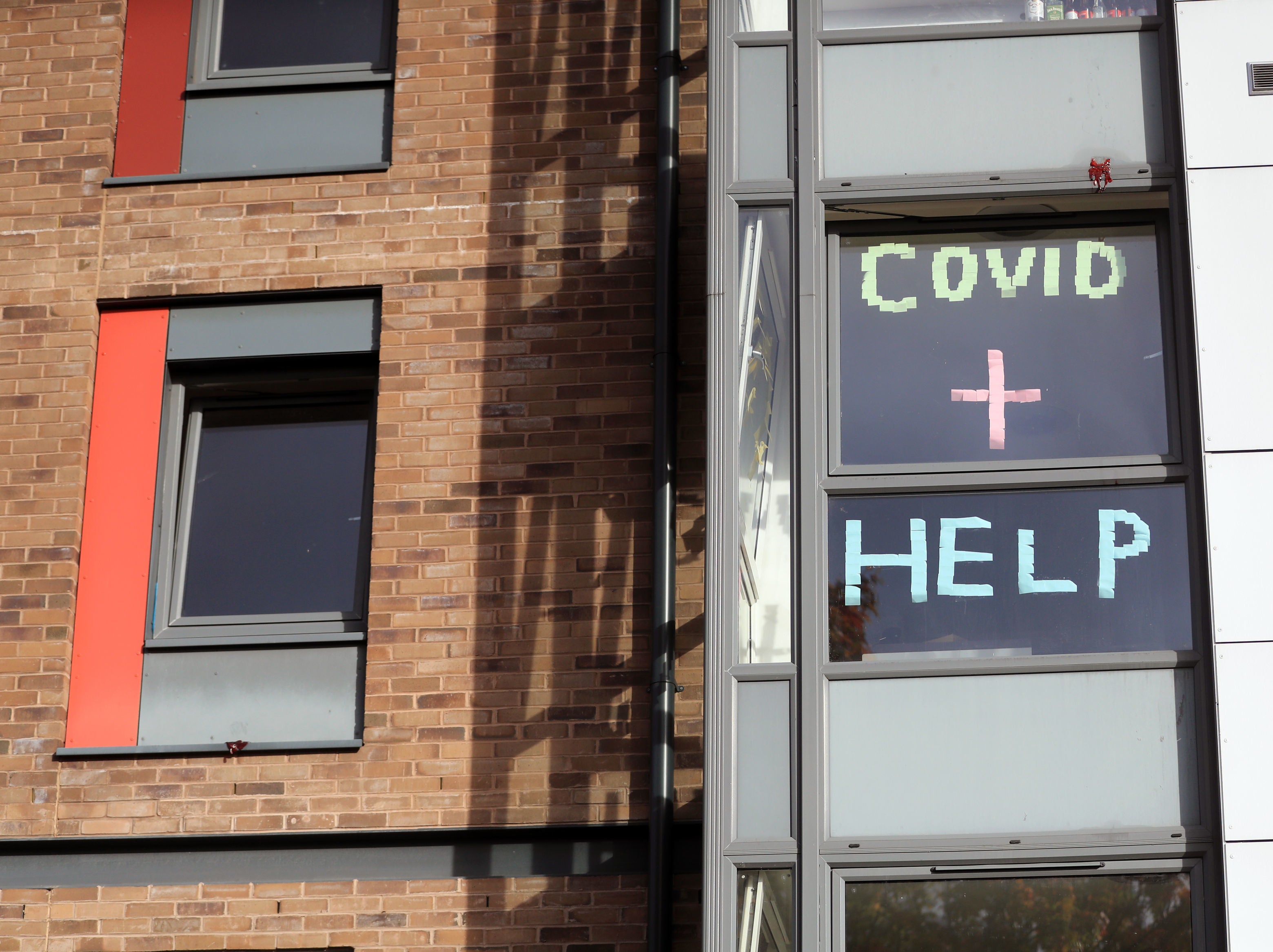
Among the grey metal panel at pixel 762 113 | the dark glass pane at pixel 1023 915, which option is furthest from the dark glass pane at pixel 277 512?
the dark glass pane at pixel 1023 915

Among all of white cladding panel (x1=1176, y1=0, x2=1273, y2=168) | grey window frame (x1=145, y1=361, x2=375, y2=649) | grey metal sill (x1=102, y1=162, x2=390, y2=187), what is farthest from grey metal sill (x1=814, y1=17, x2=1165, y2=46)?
grey window frame (x1=145, y1=361, x2=375, y2=649)

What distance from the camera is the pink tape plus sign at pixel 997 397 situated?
6.56 meters

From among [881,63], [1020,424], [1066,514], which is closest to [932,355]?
[1020,424]

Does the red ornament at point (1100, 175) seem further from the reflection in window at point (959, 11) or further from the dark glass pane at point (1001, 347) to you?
the reflection in window at point (959, 11)

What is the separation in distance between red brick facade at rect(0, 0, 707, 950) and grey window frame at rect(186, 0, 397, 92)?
0.22 m

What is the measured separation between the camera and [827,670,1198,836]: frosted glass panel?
19.7 ft

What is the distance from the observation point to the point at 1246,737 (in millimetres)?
5926

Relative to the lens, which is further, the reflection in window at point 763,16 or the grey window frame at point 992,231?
the reflection in window at point 763,16

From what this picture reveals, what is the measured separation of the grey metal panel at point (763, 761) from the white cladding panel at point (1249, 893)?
62.8 inches

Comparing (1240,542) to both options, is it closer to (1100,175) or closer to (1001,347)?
(1001,347)

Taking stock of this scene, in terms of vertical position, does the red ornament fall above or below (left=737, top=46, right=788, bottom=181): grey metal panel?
below

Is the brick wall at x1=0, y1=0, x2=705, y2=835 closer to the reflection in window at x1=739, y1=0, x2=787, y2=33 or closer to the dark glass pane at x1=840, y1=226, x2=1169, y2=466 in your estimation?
the reflection in window at x1=739, y1=0, x2=787, y2=33

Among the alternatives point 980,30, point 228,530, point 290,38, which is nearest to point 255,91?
point 290,38

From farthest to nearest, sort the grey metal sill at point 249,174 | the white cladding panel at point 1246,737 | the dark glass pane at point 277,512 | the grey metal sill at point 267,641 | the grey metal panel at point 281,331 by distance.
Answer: the grey metal sill at point 249,174, the grey metal panel at point 281,331, the dark glass pane at point 277,512, the grey metal sill at point 267,641, the white cladding panel at point 1246,737
